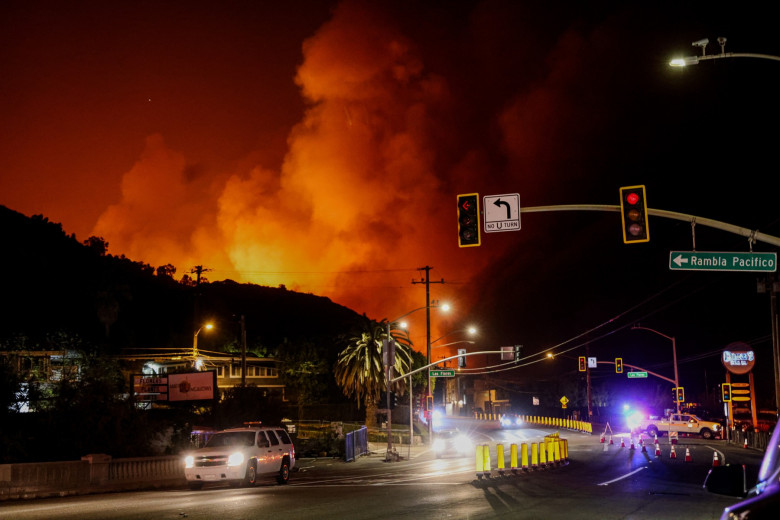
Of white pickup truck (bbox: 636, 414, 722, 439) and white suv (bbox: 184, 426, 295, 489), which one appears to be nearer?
white suv (bbox: 184, 426, 295, 489)

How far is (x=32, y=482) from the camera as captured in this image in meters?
21.8

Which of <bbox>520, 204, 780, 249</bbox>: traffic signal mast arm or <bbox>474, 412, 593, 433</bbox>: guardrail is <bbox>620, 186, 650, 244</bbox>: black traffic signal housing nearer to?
<bbox>520, 204, 780, 249</bbox>: traffic signal mast arm

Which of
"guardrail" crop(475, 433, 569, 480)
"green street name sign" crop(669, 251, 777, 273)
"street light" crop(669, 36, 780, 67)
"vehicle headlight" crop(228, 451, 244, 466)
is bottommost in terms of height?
"guardrail" crop(475, 433, 569, 480)

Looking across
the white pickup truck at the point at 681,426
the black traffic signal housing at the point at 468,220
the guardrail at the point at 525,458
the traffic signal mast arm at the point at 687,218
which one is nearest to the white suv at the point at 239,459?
the guardrail at the point at 525,458

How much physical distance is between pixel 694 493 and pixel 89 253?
132072 millimetres

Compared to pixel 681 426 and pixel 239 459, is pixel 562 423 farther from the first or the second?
pixel 239 459

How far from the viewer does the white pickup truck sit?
54.1 meters

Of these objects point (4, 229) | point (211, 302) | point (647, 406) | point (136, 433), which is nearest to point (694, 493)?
point (136, 433)

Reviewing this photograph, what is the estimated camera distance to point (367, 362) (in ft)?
198

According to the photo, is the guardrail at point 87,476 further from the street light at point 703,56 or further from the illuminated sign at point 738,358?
the illuminated sign at point 738,358

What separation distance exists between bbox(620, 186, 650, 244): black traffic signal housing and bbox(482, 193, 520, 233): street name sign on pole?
2541 millimetres

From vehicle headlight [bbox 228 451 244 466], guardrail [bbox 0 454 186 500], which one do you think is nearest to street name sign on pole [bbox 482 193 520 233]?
vehicle headlight [bbox 228 451 244 466]

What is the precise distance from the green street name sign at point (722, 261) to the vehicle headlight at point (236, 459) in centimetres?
1357

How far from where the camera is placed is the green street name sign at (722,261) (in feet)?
59.7
